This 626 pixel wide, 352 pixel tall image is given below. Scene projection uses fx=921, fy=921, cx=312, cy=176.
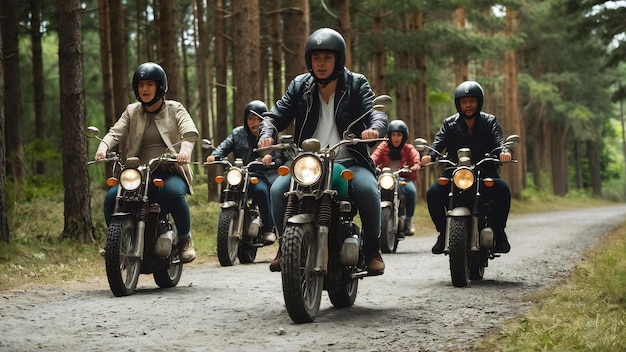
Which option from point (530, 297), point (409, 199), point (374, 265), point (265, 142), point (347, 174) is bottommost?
point (530, 297)

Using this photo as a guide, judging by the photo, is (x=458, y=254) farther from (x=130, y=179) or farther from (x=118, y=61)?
(x=118, y=61)

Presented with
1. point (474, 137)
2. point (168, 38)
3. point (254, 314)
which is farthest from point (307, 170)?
point (168, 38)

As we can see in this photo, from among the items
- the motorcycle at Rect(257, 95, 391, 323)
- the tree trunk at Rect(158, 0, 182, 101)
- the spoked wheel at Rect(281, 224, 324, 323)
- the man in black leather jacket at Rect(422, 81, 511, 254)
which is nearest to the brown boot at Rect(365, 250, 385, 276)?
the motorcycle at Rect(257, 95, 391, 323)

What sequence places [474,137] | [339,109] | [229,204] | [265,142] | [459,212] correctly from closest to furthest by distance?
[265,142], [339,109], [459,212], [474,137], [229,204]

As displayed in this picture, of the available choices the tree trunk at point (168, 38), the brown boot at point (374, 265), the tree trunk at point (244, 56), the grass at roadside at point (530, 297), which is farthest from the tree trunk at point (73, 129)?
the brown boot at point (374, 265)

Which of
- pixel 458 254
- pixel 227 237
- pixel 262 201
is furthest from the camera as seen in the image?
pixel 262 201

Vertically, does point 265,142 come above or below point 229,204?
above

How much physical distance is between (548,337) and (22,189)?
14.2 metres

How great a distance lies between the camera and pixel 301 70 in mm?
18438

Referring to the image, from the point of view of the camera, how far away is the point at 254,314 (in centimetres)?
689

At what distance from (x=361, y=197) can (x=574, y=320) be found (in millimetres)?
1767

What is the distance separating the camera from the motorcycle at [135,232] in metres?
7.95

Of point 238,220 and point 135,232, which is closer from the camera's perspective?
point 135,232

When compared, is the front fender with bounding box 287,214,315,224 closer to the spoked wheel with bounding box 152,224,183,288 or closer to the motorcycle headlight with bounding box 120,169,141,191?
the motorcycle headlight with bounding box 120,169,141,191
